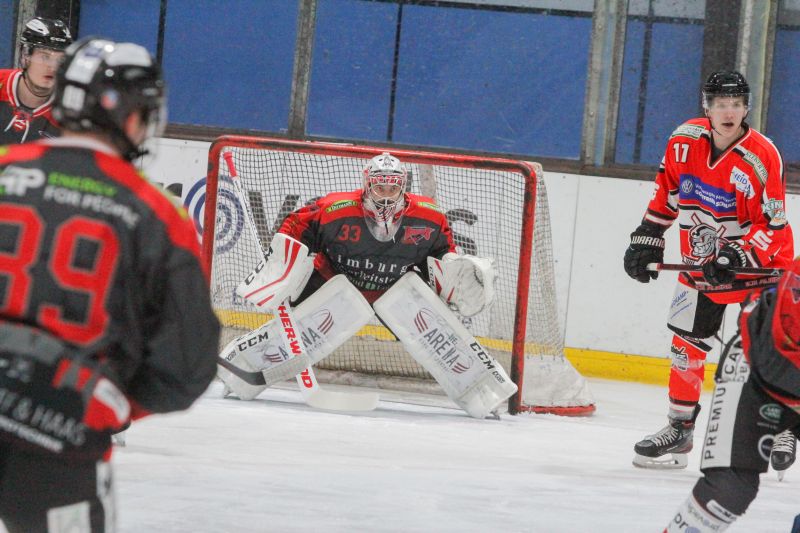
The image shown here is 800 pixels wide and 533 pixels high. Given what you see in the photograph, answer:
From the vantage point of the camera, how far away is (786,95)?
625 cm

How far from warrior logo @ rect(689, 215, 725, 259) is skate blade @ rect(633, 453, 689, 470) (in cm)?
67

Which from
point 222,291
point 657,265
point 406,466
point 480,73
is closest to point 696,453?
point 657,265

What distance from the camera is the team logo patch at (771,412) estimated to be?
217 centimetres

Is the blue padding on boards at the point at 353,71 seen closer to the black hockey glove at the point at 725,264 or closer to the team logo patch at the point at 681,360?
the team logo patch at the point at 681,360

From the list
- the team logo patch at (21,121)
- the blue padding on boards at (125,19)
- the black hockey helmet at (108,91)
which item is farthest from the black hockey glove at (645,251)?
the blue padding on boards at (125,19)

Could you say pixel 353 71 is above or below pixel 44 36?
above

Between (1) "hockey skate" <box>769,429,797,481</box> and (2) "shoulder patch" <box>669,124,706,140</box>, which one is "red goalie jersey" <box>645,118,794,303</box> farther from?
(1) "hockey skate" <box>769,429,797,481</box>

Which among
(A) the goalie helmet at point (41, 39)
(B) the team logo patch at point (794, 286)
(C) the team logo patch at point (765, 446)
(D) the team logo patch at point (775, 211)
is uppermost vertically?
(A) the goalie helmet at point (41, 39)

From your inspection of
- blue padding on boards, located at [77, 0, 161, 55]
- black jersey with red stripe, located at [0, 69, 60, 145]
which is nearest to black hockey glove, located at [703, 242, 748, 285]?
black jersey with red stripe, located at [0, 69, 60, 145]

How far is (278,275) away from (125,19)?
2.77 metres

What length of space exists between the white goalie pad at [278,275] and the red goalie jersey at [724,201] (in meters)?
1.43

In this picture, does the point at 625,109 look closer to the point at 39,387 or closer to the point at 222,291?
the point at 222,291

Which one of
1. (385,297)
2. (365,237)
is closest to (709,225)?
(385,297)

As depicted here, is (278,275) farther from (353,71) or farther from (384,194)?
(353,71)
